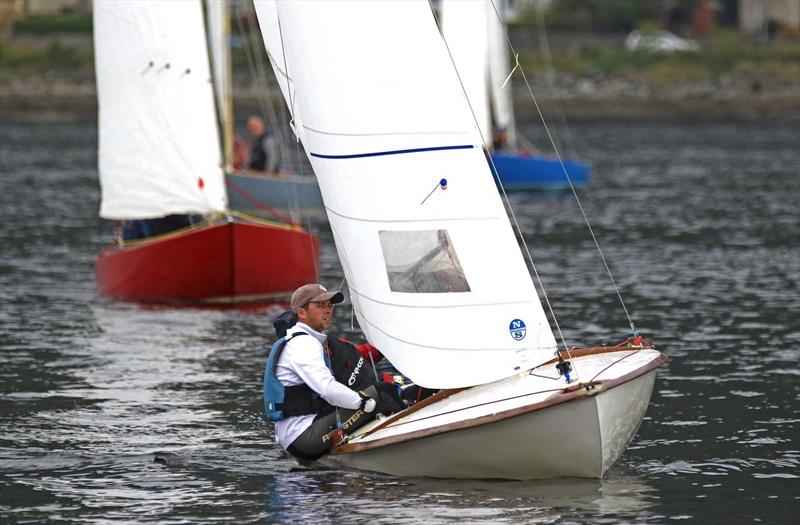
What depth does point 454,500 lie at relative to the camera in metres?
11.4

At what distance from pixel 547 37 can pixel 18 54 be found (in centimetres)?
2972

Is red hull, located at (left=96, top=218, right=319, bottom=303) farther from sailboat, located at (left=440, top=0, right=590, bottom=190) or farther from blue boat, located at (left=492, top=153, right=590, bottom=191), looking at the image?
blue boat, located at (left=492, top=153, right=590, bottom=191)

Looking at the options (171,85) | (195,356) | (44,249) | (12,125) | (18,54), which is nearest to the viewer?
(195,356)

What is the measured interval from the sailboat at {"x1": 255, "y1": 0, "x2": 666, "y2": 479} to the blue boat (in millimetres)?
28295

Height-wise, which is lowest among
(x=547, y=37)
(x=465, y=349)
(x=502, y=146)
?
(x=465, y=349)

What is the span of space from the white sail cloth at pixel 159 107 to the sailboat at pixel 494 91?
8.73 metres

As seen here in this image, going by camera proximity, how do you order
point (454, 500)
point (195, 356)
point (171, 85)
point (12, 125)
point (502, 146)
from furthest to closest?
1. point (12, 125)
2. point (502, 146)
3. point (171, 85)
4. point (195, 356)
5. point (454, 500)

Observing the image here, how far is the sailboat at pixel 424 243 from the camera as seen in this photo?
463 inches

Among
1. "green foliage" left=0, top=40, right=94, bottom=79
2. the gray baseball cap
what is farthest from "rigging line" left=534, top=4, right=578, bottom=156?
the gray baseball cap

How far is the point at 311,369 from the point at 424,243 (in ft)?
4.29

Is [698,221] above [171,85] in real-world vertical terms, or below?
below

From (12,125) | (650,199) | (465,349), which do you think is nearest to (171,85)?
(465,349)

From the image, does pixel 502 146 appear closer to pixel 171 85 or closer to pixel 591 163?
pixel 591 163

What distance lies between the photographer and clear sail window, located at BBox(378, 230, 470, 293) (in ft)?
39.2
